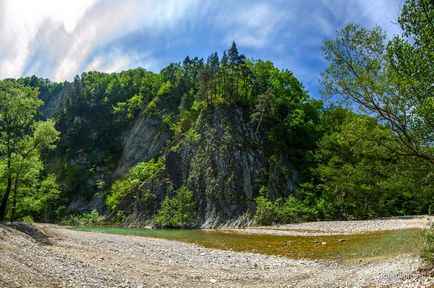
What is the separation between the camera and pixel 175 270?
18688 mm

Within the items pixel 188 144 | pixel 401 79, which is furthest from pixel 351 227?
pixel 188 144

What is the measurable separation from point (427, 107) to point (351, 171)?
40768 millimetres

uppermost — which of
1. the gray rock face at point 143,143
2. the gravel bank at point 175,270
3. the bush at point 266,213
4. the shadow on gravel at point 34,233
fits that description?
the gray rock face at point 143,143

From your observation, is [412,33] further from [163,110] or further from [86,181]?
[86,181]

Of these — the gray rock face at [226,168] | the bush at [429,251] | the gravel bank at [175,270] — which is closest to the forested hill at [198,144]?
the gray rock face at [226,168]

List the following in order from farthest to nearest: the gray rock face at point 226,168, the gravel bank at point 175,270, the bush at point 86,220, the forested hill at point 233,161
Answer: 1. the bush at point 86,220
2. the gray rock face at point 226,168
3. the forested hill at point 233,161
4. the gravel bank at point 175,270

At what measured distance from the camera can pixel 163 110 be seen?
11262 centimetres

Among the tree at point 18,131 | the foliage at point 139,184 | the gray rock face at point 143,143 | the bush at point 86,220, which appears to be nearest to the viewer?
the tree at point 18,131

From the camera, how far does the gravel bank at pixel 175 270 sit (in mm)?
13508

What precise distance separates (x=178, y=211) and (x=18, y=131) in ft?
110

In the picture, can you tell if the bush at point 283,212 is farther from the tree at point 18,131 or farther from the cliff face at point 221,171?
the tree at point 18,131

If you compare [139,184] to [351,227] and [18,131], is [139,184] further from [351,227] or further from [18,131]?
[351,227]

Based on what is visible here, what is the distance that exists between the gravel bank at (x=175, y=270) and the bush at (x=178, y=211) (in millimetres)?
37627

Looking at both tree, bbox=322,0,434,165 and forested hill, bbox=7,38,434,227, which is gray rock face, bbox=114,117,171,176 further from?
tree, bbox=322,0,434,165
